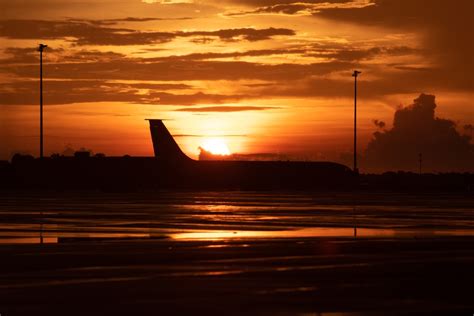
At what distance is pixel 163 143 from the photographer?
10044 centimetres

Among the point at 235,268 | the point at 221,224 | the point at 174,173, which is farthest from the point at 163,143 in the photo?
the point at 235,268

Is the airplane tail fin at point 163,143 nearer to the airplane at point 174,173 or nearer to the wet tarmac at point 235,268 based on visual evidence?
the airplane at point 174,173

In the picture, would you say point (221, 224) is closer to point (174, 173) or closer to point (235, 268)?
point (235, 268)

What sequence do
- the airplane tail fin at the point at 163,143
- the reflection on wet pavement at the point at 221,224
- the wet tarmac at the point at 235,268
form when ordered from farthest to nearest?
the airplane tail fin at the point at 163,143 → the reflection on wet pavement at the point at 221,224 → the wet tarmac at the point at 235,268

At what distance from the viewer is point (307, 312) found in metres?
12.4

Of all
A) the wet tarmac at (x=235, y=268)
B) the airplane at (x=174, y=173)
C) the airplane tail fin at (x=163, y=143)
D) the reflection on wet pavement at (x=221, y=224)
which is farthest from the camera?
the airplane tail fin at (x=163, y=143)

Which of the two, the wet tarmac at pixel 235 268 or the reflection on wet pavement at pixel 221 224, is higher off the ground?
the wet tarmac at pixel 235 268

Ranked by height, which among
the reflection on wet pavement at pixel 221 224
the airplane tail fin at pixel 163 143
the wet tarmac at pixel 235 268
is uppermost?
the airplane tail fin at pixel 163 143

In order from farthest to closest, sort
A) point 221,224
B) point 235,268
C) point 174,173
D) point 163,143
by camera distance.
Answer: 1. point 163,143
2. point 174,173
3. point 221,224
4. point 235,268

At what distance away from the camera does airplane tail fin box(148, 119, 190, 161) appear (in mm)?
100125

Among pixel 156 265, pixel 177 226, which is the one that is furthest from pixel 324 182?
pixel 156 265

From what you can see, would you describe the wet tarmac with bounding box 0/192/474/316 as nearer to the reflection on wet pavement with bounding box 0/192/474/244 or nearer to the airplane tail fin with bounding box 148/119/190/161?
the reflection on wet pavement with bounding box 0/192/474/244

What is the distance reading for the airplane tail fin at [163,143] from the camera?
10012cm

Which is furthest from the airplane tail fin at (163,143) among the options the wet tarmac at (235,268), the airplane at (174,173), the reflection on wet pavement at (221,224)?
the wet tarmac at (235,268)
